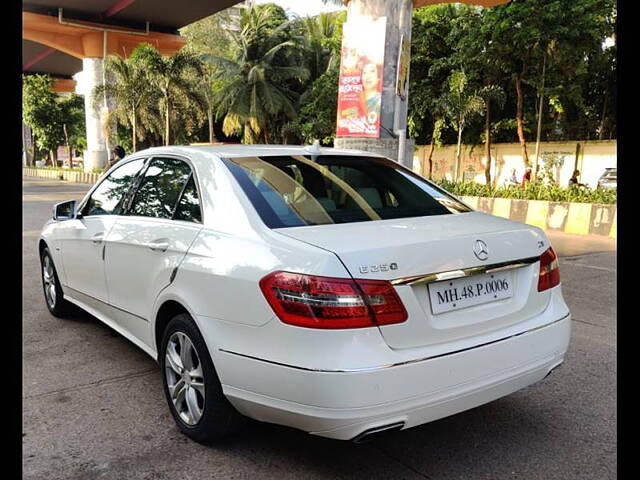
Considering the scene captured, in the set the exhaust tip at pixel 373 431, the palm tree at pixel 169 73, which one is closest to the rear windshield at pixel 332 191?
the exhaust tip at pixel 373 431

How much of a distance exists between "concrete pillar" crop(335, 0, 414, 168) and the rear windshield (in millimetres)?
5391

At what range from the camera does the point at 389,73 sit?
8883mm

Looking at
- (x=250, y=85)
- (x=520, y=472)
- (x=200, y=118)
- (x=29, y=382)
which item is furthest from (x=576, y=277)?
→ (x=250, y=85)

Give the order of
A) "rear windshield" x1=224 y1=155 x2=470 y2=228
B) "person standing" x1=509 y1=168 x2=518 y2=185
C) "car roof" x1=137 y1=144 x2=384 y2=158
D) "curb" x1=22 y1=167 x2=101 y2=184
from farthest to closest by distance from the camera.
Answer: "curb" x1=22 y1=167 x2=101 y2=184 < "person standing" x1=509 y1=168 x2=518 y2=185 < "car roof" x1=137 y1=144 x2=384 y2=158 < "rear windshield" x1=224 y1=155 x2=470 y2=228

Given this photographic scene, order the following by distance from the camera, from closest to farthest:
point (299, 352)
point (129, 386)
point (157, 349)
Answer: point (299, 352) → point (157, 349) → point (129, 386)

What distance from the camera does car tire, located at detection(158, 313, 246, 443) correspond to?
278 centimetres

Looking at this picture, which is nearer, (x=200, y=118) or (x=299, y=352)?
(x=299, y=352)

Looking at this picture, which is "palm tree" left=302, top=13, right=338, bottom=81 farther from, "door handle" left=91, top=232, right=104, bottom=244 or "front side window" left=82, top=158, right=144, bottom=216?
"door handle" left=91, top=232, right=104, bottom=244

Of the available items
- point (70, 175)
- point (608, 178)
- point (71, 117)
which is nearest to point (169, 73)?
point (70, 175)

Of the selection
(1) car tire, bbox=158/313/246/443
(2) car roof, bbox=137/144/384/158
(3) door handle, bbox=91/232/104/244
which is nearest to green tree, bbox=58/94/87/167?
(3) door handle, bbox=91/232/104/244

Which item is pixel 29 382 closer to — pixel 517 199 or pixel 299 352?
pixel 299 352

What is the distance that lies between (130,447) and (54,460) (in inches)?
14.0

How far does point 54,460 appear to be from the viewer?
2.83 meters

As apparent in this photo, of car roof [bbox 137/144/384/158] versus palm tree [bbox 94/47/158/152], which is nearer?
car roof [bbox 137/144/384/158]
